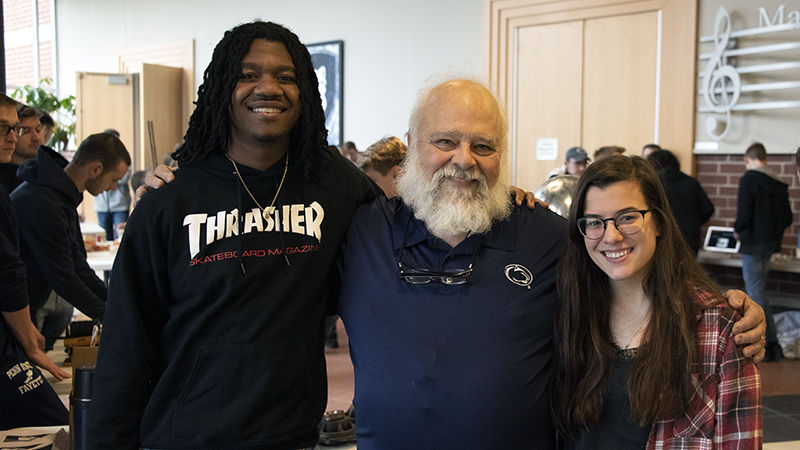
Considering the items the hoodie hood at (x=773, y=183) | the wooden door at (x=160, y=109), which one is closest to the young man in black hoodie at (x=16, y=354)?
the hoodie hood at (x=773, y=183)

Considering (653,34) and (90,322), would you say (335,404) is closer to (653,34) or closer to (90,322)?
(90,322)

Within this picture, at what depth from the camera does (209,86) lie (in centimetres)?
193

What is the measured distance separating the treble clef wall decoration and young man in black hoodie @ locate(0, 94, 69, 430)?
5.88 metres

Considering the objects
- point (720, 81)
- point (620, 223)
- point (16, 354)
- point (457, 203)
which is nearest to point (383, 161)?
point (16, 354)

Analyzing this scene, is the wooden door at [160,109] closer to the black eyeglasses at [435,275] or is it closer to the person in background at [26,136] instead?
the person in background at [26,136]

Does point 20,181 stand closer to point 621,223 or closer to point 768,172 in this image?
point 621,223

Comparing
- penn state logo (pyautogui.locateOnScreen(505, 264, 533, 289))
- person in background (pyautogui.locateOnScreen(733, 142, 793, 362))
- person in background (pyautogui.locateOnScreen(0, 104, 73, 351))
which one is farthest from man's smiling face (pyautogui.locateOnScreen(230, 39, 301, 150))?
person in background (pyautogui.locateOnScreen(733, 142, 793, 362))

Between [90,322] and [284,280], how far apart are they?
Answer: 84.0 inches

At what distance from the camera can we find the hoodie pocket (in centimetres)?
174

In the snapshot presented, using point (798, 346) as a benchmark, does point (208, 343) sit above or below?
above

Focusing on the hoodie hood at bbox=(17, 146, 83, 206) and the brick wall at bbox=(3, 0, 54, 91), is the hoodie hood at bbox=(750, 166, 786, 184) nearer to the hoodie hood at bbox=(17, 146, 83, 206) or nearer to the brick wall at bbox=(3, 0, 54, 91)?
the hoodie hood at bbox=(17, 146, 83, 206)

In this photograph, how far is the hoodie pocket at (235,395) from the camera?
174 cm

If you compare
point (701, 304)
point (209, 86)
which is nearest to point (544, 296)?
point (701, 304)

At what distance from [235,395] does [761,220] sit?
5401 millimetres
